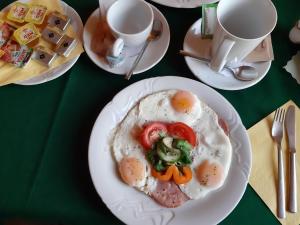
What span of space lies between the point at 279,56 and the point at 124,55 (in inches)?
16.5

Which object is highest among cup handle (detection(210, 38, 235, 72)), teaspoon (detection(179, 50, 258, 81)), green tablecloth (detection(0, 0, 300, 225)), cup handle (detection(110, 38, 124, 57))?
cup handle (detection(210, 38, 235, 72))

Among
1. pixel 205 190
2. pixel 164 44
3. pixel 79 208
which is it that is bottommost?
pixel 79 208

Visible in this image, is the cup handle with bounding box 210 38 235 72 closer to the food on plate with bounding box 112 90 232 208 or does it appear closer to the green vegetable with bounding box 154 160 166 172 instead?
the food on plate with bounding box 112 90 232 208

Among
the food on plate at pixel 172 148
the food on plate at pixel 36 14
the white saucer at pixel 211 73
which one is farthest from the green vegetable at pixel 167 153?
the food on plate at pixel 36 14

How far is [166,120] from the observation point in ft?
2.74

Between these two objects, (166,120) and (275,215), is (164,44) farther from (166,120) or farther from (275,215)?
(275,215)

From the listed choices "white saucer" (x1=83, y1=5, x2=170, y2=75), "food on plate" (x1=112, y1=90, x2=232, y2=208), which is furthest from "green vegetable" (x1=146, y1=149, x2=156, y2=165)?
"white saucer" (x1=83, y1=5, x2=170, y2=75)

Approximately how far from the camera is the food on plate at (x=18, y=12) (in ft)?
2.98

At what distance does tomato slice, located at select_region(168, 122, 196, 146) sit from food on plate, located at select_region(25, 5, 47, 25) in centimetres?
45

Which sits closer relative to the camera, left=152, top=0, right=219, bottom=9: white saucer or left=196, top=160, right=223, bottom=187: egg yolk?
left=196, top=160, right=223, bottom=187: egg yolk

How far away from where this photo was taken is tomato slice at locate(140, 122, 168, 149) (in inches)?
31.1

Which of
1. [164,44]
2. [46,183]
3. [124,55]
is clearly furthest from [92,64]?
[46,183]

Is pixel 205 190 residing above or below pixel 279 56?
below

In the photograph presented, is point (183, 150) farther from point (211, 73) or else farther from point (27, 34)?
point (27, 34)
